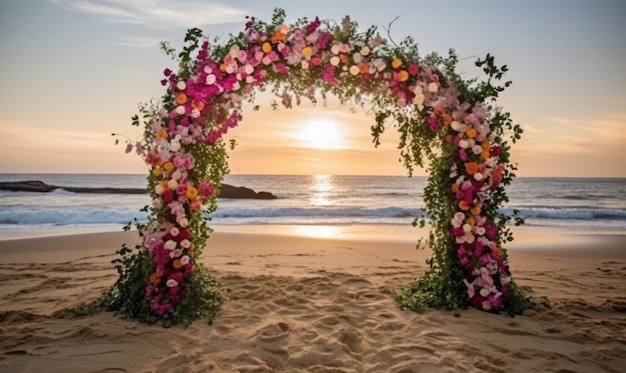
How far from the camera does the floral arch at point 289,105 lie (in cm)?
502

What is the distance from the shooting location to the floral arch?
502 centimetres

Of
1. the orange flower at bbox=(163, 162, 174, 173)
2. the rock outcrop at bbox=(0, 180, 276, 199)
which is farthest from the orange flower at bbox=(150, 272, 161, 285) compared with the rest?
the rock outcrop at bbox=(0, 180, 276, 199)

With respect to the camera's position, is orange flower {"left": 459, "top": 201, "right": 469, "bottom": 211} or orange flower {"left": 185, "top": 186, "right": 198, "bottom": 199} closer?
orange flower {"left": 185, "top": 186, "right": 198, "bottom": 199}

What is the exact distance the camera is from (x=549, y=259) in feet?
31.1

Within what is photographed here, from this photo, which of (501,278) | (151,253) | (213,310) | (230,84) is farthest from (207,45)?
(501,278)

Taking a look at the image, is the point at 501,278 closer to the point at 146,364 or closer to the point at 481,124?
the point at 481,124

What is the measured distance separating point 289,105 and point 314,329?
108 inches

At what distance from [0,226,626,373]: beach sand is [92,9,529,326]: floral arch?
0.39 metres

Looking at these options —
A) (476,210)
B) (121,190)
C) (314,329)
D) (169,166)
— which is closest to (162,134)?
(169,166)

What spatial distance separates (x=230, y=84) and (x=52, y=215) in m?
16.0

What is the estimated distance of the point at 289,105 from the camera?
5531 millimetres

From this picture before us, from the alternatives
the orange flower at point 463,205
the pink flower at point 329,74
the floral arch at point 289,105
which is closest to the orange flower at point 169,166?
the floral arch at point 289,105

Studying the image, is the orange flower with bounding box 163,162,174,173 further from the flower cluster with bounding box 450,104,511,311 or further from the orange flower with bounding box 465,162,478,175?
the orange flower with bounding box 465,162,478,175

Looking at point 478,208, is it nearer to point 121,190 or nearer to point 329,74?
point 329,74
